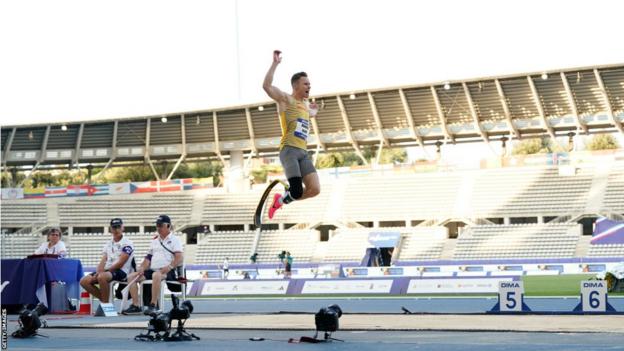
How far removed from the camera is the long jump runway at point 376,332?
31.1ft

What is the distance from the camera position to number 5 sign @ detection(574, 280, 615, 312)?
14.6 meters

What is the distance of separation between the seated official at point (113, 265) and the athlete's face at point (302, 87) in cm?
564

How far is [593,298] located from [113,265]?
730 cm

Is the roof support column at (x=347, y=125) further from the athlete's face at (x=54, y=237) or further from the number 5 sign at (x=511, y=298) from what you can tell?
the number 5 sign at (x=511, y=298)

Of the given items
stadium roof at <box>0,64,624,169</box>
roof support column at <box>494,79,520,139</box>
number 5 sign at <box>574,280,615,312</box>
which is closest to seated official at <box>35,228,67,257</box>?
number 5 sign at <box>574,280,615,312</box>

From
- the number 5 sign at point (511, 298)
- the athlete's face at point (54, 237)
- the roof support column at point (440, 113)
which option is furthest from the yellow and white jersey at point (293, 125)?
the roof support column at point (440, 113)

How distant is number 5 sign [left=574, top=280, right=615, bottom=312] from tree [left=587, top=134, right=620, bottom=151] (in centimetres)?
7826

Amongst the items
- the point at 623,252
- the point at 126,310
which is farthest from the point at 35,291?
the point at 623,252

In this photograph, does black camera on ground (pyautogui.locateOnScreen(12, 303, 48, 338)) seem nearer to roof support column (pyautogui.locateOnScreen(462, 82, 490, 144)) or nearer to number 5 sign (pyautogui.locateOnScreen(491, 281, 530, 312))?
number 5 sign (pyautogui.locateOnScreen(491, 281, 530, 312))

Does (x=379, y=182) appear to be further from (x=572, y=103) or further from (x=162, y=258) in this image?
(x=162, y=258)

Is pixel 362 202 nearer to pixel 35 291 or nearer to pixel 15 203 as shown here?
pixel 15 203

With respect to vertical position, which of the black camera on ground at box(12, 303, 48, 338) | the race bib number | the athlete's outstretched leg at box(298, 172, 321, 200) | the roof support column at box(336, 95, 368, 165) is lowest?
the black camera on ground at box(12, 303, 48, 338)

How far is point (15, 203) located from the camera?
222ft

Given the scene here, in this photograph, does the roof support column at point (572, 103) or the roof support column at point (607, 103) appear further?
the roof support column at point (572, 103)
